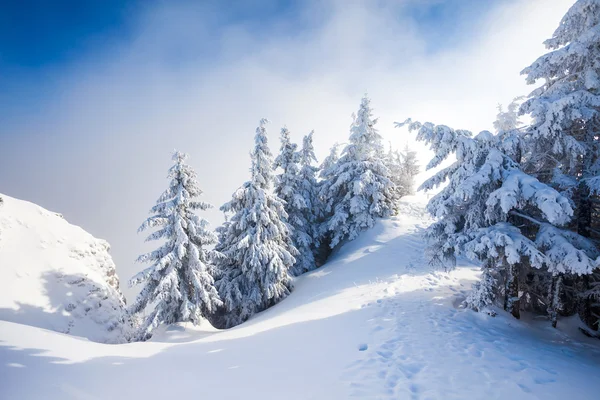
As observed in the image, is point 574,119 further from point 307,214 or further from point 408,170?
point 408,170

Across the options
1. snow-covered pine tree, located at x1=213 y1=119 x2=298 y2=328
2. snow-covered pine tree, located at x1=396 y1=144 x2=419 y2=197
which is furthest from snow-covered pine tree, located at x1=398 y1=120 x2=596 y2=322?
snow-covered pine tree, located at x1=396 y1=144 x2=419 y2=197

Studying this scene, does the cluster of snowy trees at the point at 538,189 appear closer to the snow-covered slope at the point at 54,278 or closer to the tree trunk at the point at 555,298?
the tree trunk at the point at 555,298

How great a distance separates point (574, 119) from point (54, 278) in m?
23.8

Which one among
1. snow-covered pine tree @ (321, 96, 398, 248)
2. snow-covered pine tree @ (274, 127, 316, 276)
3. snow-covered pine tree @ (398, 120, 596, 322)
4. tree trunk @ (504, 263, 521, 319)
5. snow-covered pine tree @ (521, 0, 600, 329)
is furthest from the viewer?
snow-covered pine tree @ (321, 96, 398, 248)

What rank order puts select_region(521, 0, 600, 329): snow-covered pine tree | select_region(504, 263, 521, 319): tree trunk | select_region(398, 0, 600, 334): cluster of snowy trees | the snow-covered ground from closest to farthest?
1. the snow-covered ground
2. select_region(398, 0, 600, 334): cluster of snowy trees
3. select_region(521, 0, 600, 329): snow-covered pine tree
4. select_region(504, 263, 521, 319): tree trunk

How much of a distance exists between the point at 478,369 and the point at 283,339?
4560mm

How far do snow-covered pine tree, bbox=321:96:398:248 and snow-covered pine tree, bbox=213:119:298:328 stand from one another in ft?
18.8

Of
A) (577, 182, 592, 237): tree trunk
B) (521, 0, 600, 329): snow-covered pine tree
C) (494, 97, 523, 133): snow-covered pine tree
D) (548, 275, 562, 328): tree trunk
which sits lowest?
(548, 275, 562, 328): tree trunk

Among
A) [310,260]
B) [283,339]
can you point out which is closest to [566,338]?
[283,339]

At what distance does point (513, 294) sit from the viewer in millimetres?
8328

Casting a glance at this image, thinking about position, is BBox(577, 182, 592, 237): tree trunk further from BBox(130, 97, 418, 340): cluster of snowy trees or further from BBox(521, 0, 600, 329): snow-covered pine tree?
BBox(130, 97, 418, 340): cluster of snowy trees

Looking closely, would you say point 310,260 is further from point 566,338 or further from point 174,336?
point 566,338

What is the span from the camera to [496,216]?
24.6 feet

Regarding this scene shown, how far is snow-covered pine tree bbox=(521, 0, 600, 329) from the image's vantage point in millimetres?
6926
